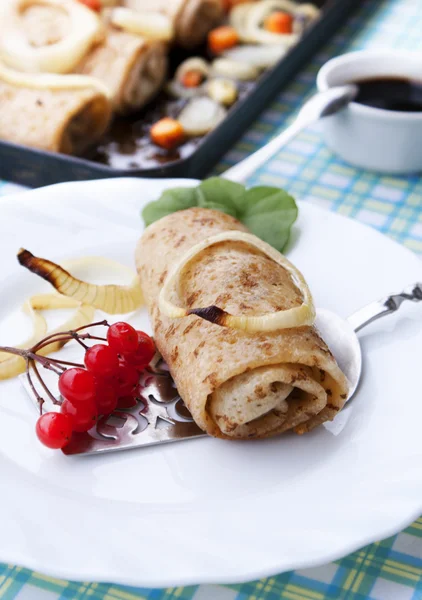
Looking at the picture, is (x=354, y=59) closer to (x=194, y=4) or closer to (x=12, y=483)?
(x=194, y=4)

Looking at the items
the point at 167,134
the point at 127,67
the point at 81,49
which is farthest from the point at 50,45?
the point at 167,134

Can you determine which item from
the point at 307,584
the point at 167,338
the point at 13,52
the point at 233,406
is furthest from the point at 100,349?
the point at 13,52

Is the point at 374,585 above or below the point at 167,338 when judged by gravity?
below

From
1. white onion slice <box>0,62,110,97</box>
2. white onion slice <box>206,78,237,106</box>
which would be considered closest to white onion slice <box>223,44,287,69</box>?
white onion slice <box>206,78,237,106</box>

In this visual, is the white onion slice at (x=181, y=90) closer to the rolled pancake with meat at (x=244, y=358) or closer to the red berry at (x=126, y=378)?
the rolled pancake with meat at (x=244, y=358)

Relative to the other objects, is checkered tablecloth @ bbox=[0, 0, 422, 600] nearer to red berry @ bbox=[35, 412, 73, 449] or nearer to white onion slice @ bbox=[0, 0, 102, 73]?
red berry @ bbox=[35, 412, 73, 449]

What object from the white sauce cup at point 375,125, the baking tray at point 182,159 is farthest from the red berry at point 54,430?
the white sauce cup at point 375,125
